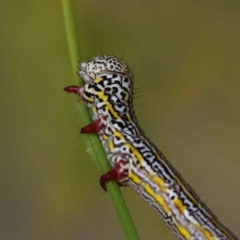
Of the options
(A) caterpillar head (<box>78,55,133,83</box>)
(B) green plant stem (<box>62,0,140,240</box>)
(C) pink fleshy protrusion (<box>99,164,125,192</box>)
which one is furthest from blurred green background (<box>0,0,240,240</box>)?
(B) green plant stem (<box>62,0,140,240</box>)

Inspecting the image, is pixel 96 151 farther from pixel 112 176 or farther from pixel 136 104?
pixel 136 104

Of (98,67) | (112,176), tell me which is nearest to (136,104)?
(98,67)

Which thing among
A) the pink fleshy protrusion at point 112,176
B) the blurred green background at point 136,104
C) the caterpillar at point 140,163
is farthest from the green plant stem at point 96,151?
the blurred green background at point 136,104

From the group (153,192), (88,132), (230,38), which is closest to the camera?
(88,132)

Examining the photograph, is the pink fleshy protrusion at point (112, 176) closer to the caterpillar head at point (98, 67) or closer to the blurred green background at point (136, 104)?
the caterpillar head at point (98, 67)

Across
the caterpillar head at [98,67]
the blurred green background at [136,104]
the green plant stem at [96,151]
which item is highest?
the blurred green background at [136,104]

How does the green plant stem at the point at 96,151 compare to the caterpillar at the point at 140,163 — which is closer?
the green plant stem at the point at 96,151

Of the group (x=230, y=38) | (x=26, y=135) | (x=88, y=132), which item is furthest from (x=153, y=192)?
(x=230, y=38)

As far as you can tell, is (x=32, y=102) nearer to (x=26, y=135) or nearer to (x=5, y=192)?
(x=26, y=135)
